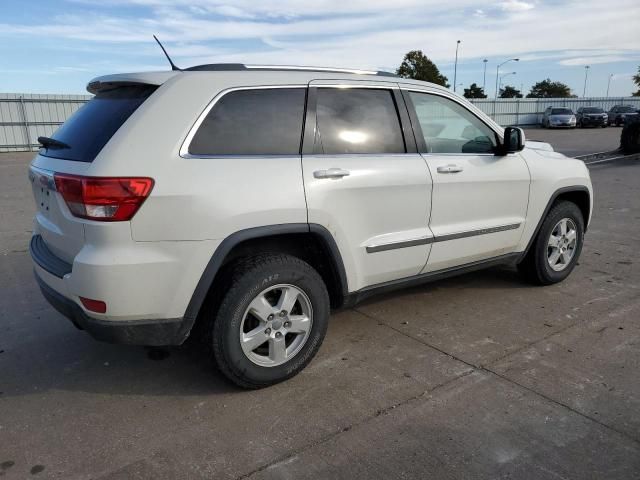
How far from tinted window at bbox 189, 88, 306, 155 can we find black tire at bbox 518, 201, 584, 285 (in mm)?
2630

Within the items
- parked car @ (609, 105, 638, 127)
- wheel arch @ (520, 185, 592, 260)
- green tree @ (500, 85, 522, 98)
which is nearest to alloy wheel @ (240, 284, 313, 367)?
wheel arch @ (520, 185, 592, 260)

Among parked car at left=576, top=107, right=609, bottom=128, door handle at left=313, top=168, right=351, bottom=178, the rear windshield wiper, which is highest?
the rear windshield wiper

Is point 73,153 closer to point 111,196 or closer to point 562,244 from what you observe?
point 111,196

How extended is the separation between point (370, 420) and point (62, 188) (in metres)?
2.02

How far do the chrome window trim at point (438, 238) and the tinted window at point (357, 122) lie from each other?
62 centimetres

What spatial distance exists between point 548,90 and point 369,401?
102418 millimetres

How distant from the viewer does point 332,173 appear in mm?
3225

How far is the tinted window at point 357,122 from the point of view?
11.0ft

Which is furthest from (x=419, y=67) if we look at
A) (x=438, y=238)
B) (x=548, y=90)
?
(x=438, y=238)

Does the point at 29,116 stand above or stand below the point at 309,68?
below

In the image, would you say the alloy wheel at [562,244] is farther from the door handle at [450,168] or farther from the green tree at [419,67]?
the green tree at [419,67]

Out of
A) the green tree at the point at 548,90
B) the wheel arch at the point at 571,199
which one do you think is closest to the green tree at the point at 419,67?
the green tree at the point at 548,90

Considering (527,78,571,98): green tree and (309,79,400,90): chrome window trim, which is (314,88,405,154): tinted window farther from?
(527,78,571,98): green tree

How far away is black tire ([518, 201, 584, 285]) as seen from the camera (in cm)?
472
